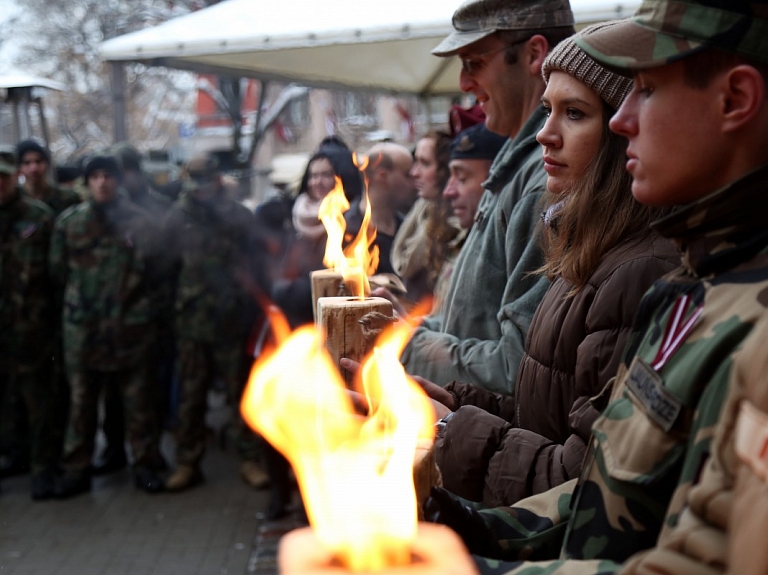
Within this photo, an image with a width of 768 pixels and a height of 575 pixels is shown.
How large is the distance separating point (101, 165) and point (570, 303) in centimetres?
541

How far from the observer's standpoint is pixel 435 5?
21.7 ft

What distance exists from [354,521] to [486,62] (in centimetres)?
228

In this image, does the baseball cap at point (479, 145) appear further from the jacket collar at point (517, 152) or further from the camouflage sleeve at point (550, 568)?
the camouflage sleeve at point (550, 568)

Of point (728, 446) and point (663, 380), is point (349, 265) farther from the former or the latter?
point (728, 446)

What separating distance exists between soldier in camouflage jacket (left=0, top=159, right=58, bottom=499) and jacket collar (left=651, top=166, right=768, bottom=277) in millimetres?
6216

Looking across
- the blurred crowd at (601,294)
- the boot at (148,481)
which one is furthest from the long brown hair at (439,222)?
the boot at (148,481)

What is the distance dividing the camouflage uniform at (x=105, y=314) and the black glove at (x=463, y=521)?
5420 millimetres

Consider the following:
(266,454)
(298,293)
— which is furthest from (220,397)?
(298,293)

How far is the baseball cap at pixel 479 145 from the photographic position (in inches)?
145

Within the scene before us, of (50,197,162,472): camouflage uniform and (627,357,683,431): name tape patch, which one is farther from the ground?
(627,357,683,431): name tape patch

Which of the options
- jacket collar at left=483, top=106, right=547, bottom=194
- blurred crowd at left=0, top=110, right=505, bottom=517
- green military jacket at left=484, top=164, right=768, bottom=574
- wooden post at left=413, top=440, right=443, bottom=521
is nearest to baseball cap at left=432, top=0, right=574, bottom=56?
jacket collar at left=483, top=106, right=547, bottom=194

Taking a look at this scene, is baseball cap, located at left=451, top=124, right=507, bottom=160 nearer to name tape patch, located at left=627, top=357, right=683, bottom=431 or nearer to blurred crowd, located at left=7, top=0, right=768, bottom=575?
blurred crowd, located at left=7, top=0, right=768, bottom=575

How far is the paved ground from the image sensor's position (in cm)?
518

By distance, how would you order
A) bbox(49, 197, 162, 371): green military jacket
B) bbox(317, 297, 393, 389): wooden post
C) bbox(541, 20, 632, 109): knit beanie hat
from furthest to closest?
1. bbox(49, 197, 162, 371): green military jacket
2. bbox(541, 20, 632, 109): knit beanie hat
3. bbox(317, 297, 393, 389): wooden post
